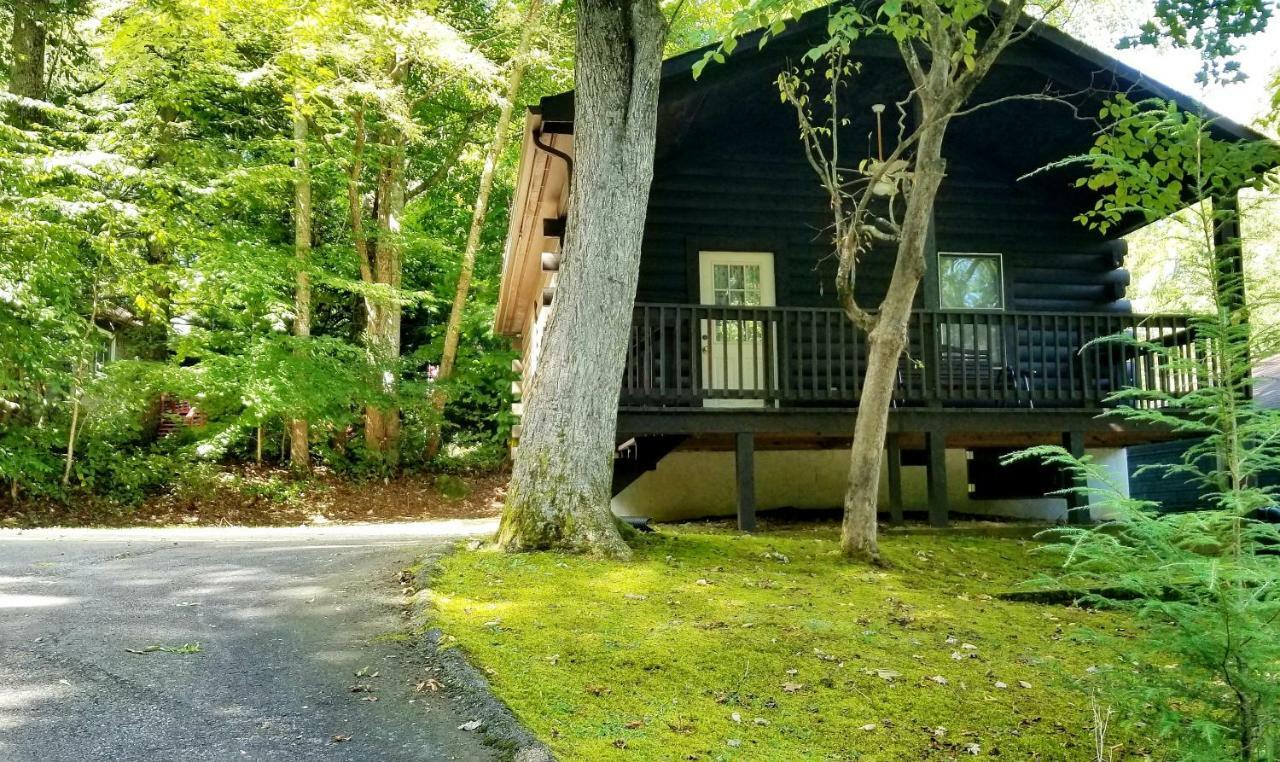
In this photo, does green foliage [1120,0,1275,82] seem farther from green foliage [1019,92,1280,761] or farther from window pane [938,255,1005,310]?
window pane [938,255,1005,310]

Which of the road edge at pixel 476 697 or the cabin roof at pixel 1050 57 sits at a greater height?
the cabin roof at pixel 1050 57

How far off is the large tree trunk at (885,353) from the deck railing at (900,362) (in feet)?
6.45

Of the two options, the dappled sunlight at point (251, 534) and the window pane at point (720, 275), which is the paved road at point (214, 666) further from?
the window pane at point (720, 275)

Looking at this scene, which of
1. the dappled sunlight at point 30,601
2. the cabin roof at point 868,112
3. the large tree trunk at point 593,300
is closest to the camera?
the dappled sunlight at point 30,601

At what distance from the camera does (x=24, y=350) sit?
12.9 meters

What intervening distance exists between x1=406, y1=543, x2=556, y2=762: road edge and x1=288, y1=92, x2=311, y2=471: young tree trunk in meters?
12.4

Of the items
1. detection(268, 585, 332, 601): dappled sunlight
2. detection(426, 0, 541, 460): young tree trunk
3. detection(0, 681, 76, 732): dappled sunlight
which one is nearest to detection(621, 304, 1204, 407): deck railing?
detection(268, 585, 332, 601): dappled sunlight

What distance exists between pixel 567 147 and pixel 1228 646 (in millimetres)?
7227

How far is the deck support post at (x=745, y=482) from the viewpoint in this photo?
9.08 meters

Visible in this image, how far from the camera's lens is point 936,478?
9.49m

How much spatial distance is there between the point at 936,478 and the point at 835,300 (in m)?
2.90

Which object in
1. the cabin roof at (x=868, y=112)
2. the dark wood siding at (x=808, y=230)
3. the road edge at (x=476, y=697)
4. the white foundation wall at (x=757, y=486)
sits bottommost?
the road edge at (x=476, y=697)


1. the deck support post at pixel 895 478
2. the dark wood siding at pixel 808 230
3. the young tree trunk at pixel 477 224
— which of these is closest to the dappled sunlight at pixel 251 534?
the dark wood siding at pixel 808 230

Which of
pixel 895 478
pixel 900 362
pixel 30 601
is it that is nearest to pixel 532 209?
pixel 900 362
